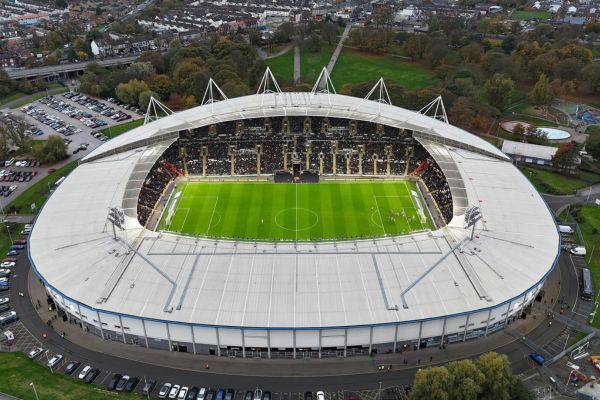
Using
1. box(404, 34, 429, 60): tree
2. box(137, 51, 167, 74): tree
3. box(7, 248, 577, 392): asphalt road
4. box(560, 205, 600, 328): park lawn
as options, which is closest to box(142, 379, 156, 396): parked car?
box(7, 248, 577, 392): asphalt road

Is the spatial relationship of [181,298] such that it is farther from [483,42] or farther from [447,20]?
[447,20]

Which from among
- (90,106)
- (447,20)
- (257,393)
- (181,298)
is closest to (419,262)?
(257,393)

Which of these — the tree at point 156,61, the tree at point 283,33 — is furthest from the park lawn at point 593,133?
the tree at point 156,61

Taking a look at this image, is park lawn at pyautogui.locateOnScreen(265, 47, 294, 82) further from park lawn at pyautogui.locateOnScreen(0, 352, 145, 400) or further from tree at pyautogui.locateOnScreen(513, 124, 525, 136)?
park lawn at pyautogui.locateOnScreen(0, 352, 145, 400)

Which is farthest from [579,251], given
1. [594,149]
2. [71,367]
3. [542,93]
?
[71,367]

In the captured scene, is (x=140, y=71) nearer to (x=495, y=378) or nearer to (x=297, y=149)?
(x=297, y=149)

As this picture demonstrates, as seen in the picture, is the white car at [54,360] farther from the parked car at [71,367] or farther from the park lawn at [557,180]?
the park lawn at [557,180]
